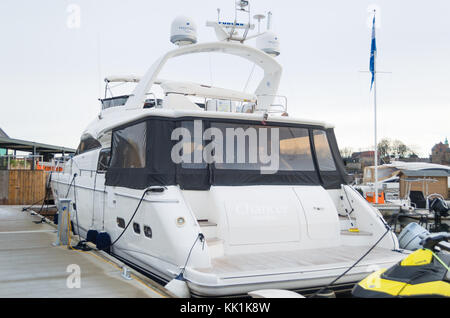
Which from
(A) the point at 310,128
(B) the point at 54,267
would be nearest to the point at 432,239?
(A) the point at 310,128

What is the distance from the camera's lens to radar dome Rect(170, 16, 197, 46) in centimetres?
784

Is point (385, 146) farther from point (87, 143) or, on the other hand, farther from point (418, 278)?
point (418, 278)

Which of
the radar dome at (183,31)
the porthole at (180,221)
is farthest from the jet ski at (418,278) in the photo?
the radar dome at (183,31)

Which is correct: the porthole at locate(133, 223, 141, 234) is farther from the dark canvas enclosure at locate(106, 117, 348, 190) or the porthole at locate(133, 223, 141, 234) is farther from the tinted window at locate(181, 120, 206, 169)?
the tinted window at locate(181, 120, 206, 169)

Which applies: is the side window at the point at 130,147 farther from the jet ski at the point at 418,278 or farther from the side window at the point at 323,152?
the jet ski at the point at 418,278

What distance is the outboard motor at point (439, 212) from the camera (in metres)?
10.6

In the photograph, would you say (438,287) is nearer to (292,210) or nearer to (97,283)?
(292,210)

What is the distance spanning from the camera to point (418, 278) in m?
3.62

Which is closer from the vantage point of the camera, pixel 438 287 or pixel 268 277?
pixel 438 287

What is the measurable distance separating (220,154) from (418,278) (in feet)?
9.73

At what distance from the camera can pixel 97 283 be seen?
180 inches

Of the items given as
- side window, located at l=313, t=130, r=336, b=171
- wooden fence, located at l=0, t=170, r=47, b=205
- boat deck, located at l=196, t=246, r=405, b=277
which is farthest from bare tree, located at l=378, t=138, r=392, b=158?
boat deck, located at l=196, t=246, r=405, b=277

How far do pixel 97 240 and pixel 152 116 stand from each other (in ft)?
7.72

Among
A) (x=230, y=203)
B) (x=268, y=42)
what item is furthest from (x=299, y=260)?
(x=268, y=42)
